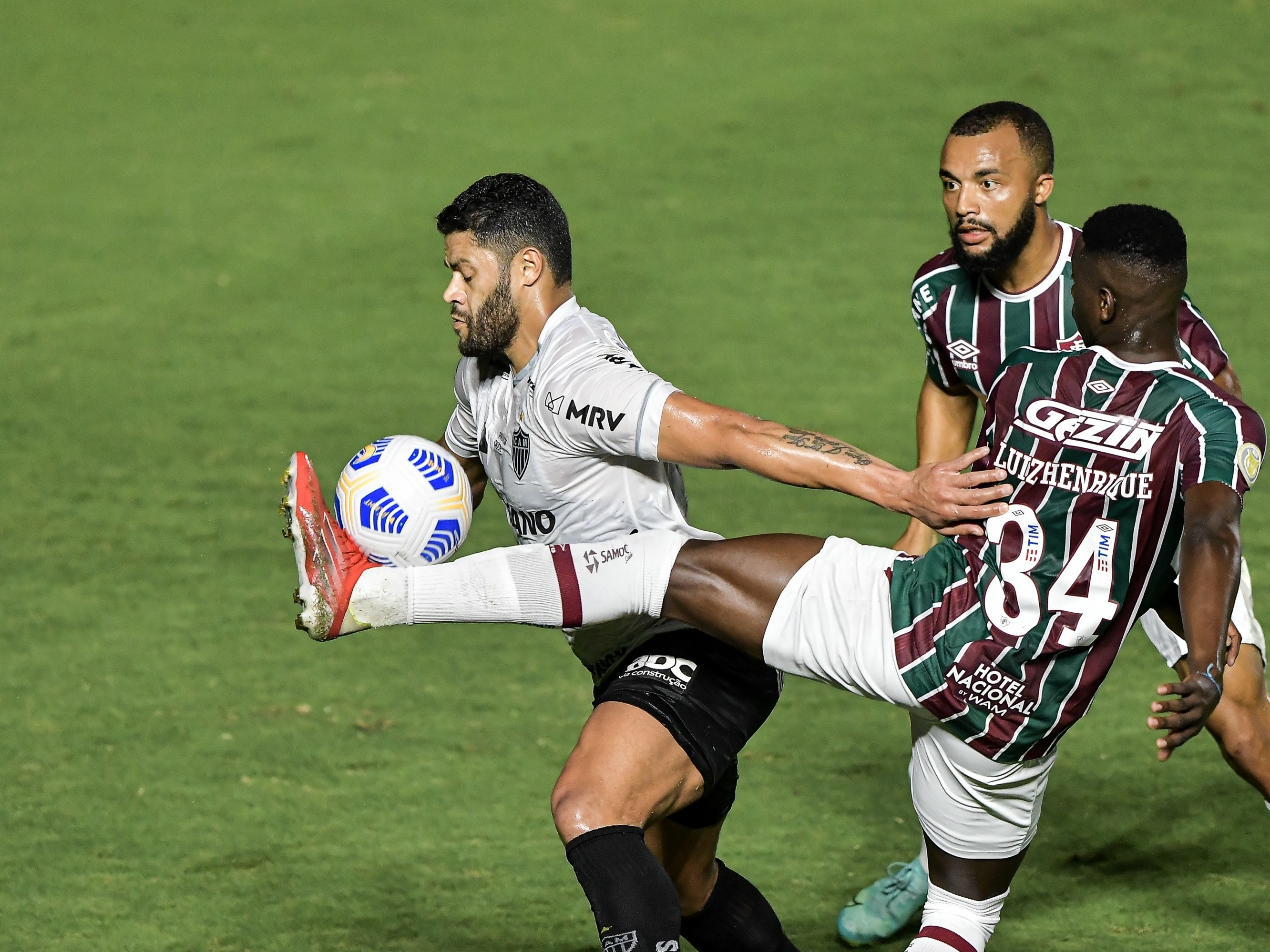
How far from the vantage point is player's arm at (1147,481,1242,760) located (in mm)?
3230

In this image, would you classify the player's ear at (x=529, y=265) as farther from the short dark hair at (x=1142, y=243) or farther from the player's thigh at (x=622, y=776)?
the short dark hair at (x=1142, y=243)

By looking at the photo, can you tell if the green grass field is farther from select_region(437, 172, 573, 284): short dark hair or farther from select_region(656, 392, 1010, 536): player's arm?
select_region(437, 172, 573, 284): short dark hair

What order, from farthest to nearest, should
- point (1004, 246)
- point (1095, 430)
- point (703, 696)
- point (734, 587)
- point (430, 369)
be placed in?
point (430, 369) → point (1004, 246) → point (703, 696) → point (734, 587) → point (1095, 430)

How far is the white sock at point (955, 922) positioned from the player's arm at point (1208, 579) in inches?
31.9

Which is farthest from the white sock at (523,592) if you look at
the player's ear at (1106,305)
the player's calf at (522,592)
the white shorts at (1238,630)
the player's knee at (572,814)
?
the white shorts at (1238,630)

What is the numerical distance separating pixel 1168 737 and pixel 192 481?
240 inches

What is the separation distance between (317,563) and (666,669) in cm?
88

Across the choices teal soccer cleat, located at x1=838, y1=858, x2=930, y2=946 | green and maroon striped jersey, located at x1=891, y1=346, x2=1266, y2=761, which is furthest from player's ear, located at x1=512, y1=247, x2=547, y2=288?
teal soccer cleat, located at x1=838, y1=858, x2=930, y2=946

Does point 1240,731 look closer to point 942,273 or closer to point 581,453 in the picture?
point 942,273

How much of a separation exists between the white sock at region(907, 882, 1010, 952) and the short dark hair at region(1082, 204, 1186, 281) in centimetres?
149

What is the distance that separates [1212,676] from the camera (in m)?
3.20

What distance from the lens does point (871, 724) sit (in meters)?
6.29

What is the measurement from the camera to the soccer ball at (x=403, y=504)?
4086mm

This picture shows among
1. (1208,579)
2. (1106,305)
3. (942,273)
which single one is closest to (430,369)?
(942,273)
